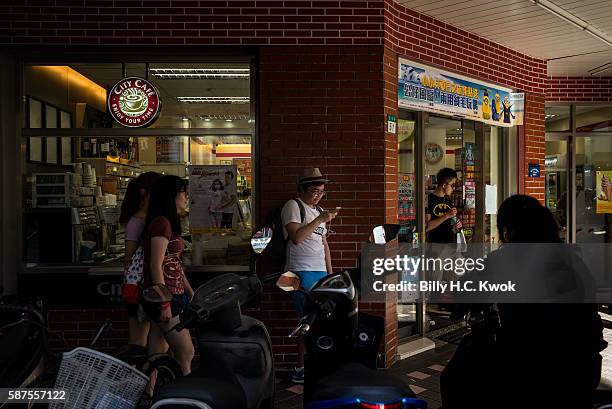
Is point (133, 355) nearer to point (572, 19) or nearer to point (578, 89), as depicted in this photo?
point (572, 19)

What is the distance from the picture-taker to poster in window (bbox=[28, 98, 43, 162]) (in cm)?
622

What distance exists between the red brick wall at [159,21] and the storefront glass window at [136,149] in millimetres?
332

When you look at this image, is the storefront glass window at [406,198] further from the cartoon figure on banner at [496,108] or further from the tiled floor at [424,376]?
the cartoon figure on banner at [496,108]

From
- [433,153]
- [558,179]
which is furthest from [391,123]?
[558,179]

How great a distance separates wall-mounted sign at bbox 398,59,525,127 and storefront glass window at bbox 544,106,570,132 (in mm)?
1480

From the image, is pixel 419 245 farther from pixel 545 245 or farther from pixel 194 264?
pixel 545 245

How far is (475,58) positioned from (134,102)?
14.0 ft

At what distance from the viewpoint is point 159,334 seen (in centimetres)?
441

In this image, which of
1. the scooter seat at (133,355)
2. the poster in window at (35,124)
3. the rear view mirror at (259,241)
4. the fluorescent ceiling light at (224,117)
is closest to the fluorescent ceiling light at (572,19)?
the fluorescent ceiling light at (224,117)

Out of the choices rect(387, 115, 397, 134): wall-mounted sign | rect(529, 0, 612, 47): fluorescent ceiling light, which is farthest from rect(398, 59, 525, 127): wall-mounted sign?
rect(529, 0, 612, 47): fluorescent ceiling light

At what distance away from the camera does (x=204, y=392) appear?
2.63 m

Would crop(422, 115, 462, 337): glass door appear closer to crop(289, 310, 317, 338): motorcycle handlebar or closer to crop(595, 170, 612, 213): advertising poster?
crop(595, 170, 612, 213): advertising poster

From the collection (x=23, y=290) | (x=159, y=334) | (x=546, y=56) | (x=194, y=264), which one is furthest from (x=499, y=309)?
(x=546, y=56)

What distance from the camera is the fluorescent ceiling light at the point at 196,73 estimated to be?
247 inches
